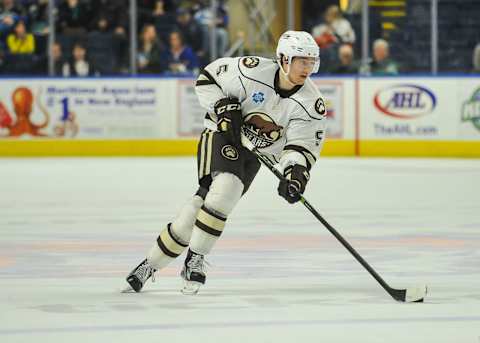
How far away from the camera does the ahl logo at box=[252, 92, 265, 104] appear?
5566 millimetres

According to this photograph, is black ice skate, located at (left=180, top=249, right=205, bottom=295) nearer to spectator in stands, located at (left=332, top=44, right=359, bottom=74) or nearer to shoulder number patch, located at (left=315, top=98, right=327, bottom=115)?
shoulder number patch, located at (left=315, top=98, right=327, bottom=115)

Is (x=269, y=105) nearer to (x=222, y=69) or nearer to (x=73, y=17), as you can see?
(x=222, y=69)

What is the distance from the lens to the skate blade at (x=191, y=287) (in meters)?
5.40

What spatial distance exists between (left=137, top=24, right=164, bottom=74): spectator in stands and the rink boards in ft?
0.96

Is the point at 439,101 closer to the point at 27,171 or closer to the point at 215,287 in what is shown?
the point at 27,171

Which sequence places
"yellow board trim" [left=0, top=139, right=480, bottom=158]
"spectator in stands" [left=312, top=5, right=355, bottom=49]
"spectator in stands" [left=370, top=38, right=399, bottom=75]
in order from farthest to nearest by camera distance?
"spectator in stands" [left=312, top=5, right=355, bottom=49] → "spectator in stands" [left=370, top=38, right=399, bottom=75] → "yellow board trim" [left=0, top=139, right=480, bottom=158]

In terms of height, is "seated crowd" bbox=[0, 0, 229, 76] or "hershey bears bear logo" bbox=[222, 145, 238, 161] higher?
"hershey bears bear logo" bbox=[222, 145, 238, 161]

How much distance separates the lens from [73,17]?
51.8ft

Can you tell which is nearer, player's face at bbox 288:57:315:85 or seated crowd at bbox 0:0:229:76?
player's face at bbox 288:57:315:85

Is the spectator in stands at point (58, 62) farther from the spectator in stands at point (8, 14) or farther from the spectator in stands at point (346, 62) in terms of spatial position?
the spectator in stands at point (346, 62)

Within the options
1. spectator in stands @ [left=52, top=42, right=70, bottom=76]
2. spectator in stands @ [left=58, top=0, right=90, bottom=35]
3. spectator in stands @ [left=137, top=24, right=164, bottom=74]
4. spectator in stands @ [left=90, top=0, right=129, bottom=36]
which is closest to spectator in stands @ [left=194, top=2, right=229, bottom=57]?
spectator in stands @ [left=137, top=24, right=164, bottom=74]

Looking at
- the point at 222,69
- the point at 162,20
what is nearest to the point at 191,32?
the point at 162,20

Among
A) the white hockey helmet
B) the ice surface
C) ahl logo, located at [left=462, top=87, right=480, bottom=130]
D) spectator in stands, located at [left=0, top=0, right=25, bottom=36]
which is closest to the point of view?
the ice surface

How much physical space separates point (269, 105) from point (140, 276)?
923mm
